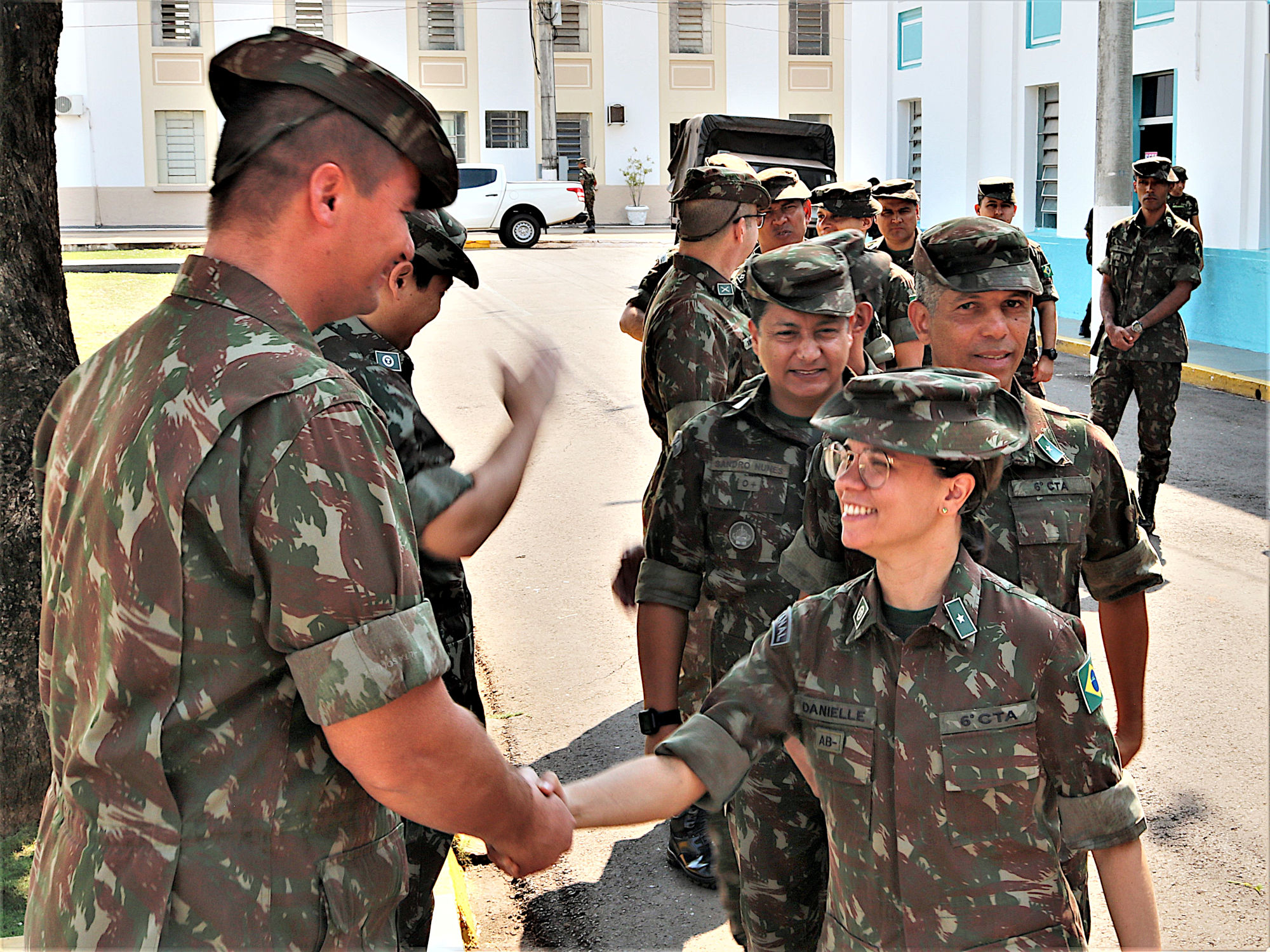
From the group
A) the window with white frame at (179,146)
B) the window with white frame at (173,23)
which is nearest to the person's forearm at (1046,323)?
the window with white frame at (179,146)

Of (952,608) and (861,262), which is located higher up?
(861,262)

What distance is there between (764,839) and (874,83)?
2230 cm

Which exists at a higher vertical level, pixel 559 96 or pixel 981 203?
pixel 559 96

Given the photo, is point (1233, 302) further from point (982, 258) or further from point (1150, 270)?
point (982, 258)

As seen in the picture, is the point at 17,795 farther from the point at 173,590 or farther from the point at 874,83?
the point at 874,83

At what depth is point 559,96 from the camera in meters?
40.2

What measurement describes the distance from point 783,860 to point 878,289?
3444 millimetres

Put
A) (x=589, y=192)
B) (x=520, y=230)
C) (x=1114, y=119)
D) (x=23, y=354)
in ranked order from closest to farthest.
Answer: (x=23, y=354)
(x=1114, y=119)
(x=520, y=230)
(x=589, y=192)

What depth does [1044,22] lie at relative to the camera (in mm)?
18156

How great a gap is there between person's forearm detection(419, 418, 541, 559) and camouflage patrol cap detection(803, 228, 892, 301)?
125 inches

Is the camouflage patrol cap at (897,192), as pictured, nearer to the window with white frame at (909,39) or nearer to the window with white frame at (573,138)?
the window with white frame at (909,39)

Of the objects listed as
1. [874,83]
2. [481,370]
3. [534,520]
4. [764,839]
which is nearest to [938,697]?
[764,839]

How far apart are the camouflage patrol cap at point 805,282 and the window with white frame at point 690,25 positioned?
3929cm

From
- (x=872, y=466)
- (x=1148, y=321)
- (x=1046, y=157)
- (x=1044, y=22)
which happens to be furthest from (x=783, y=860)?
(x=1046, y=157)
